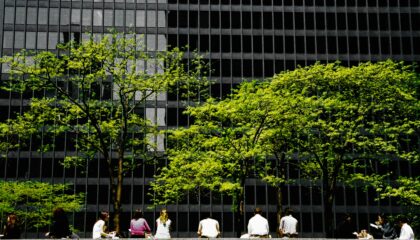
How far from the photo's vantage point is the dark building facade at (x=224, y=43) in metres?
74.2

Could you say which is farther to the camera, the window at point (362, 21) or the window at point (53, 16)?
the window at point (362, 21)

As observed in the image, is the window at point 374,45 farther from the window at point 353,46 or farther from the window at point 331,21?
the window at point 331,21

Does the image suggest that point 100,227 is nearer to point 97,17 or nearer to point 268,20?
point 97,17

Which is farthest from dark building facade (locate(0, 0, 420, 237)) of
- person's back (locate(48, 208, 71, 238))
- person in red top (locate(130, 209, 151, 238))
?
person's back (locate(48, 208, 71, 238))

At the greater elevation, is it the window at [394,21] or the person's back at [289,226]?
the window at [394,21]

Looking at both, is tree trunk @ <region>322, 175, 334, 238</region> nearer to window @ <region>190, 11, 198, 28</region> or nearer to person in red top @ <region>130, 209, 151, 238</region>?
person in red top @ <region>130, 209, 151, 238</region>

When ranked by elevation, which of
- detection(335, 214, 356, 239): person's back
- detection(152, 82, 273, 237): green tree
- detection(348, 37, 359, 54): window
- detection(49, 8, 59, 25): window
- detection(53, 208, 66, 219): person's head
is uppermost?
detection(49, 8, 59, 25): window

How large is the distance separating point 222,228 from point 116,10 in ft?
102

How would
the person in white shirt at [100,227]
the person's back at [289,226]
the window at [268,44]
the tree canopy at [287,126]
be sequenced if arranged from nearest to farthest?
the person in white shirt at [100,227] < the person's back at [289,226] < the tree canopy at [287,126] < the window at [268,44]

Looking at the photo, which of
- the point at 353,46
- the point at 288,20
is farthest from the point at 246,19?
the point at 353,46

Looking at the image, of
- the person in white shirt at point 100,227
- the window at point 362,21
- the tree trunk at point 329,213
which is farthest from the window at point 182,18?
the person in white shirt at point 100,227

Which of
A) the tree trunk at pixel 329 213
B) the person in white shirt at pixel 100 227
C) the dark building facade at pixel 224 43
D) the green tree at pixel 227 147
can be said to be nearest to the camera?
the person in white shirt at pixel 100 227

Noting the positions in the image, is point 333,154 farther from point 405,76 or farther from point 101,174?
point 101,174

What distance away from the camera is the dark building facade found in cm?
7425
